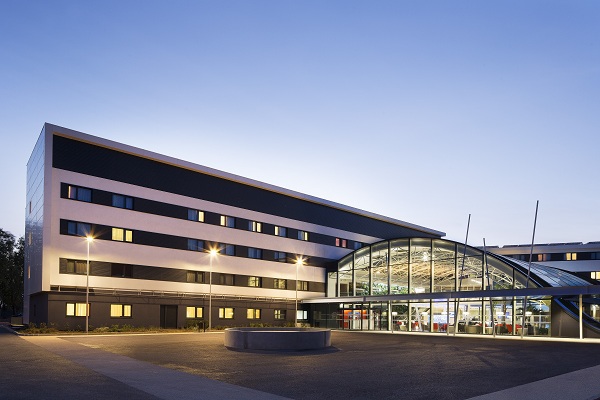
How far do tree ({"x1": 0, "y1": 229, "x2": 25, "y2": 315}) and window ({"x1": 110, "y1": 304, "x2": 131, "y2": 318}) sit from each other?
4805 centimetres

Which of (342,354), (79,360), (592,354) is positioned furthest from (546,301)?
(79,360)

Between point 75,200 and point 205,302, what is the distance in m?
15.5

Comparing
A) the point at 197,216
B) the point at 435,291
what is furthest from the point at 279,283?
the point at 435,291

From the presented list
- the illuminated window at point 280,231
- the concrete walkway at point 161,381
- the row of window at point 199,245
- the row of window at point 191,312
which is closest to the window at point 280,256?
the row of window at point 199,245

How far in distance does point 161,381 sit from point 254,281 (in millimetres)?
43236

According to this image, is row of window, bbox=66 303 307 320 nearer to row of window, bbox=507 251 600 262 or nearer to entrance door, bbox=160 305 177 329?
entrance door, bbox=160 305 177 329

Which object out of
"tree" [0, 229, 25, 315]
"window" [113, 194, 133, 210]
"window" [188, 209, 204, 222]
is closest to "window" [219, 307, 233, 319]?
"window" [188, 209, 204, 222]

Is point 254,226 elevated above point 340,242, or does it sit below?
above

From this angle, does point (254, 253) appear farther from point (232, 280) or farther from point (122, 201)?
point (122, 201)

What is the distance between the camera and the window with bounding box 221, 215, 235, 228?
56.7 metres

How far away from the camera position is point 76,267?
45344mm

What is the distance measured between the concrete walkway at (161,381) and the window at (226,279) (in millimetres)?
32135

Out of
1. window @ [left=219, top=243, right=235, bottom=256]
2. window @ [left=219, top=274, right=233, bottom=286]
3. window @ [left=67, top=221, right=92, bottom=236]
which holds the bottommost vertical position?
window @ [left=219, top=274, right=233, bottom=286]

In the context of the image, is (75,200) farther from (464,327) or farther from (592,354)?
(592,354)
